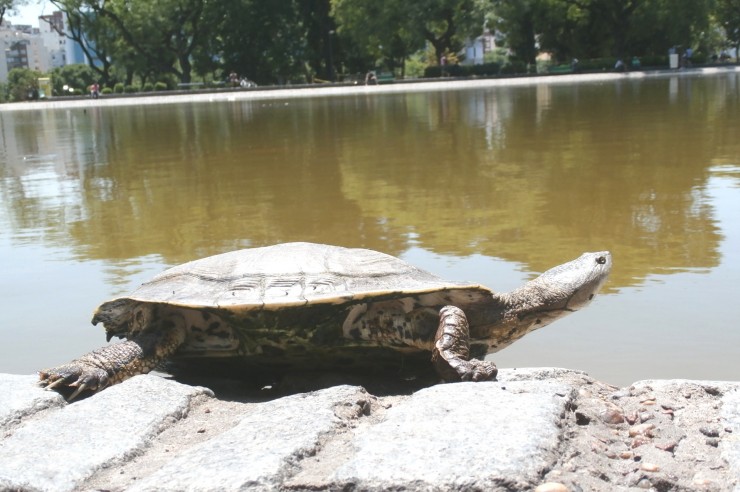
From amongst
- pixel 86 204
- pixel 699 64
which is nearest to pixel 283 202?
pixel 86 204

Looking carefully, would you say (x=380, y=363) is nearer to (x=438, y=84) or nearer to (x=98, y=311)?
A: (x=98, y=311)

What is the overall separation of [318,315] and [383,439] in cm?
103

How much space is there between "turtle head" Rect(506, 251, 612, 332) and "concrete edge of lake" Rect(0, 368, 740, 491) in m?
0.55

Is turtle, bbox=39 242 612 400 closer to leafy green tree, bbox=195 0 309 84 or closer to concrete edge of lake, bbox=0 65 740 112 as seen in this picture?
concrete edge of lake, bbox=0 65 740 112

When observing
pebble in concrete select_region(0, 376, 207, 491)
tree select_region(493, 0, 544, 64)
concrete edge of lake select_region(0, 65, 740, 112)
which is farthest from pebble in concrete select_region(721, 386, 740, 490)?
tree select_region(493, 0, 544, 64)

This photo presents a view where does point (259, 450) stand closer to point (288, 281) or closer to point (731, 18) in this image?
point (288, 281)

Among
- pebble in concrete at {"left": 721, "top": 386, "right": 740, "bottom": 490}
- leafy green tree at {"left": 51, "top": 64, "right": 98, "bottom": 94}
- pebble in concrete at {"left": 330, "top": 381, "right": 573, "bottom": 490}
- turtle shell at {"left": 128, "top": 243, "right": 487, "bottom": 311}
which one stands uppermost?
leafy green tree at {"left": 51, "top": 64, "right": 98, "bottom": 94}

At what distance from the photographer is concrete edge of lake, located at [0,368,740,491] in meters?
2.23

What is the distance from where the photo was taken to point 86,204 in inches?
344

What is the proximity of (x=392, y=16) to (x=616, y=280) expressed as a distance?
1885 inches

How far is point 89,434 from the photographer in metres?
2.66

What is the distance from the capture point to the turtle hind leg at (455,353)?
3189 millimetres

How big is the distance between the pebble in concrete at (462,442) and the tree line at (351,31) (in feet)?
159

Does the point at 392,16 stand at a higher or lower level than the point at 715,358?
higher
